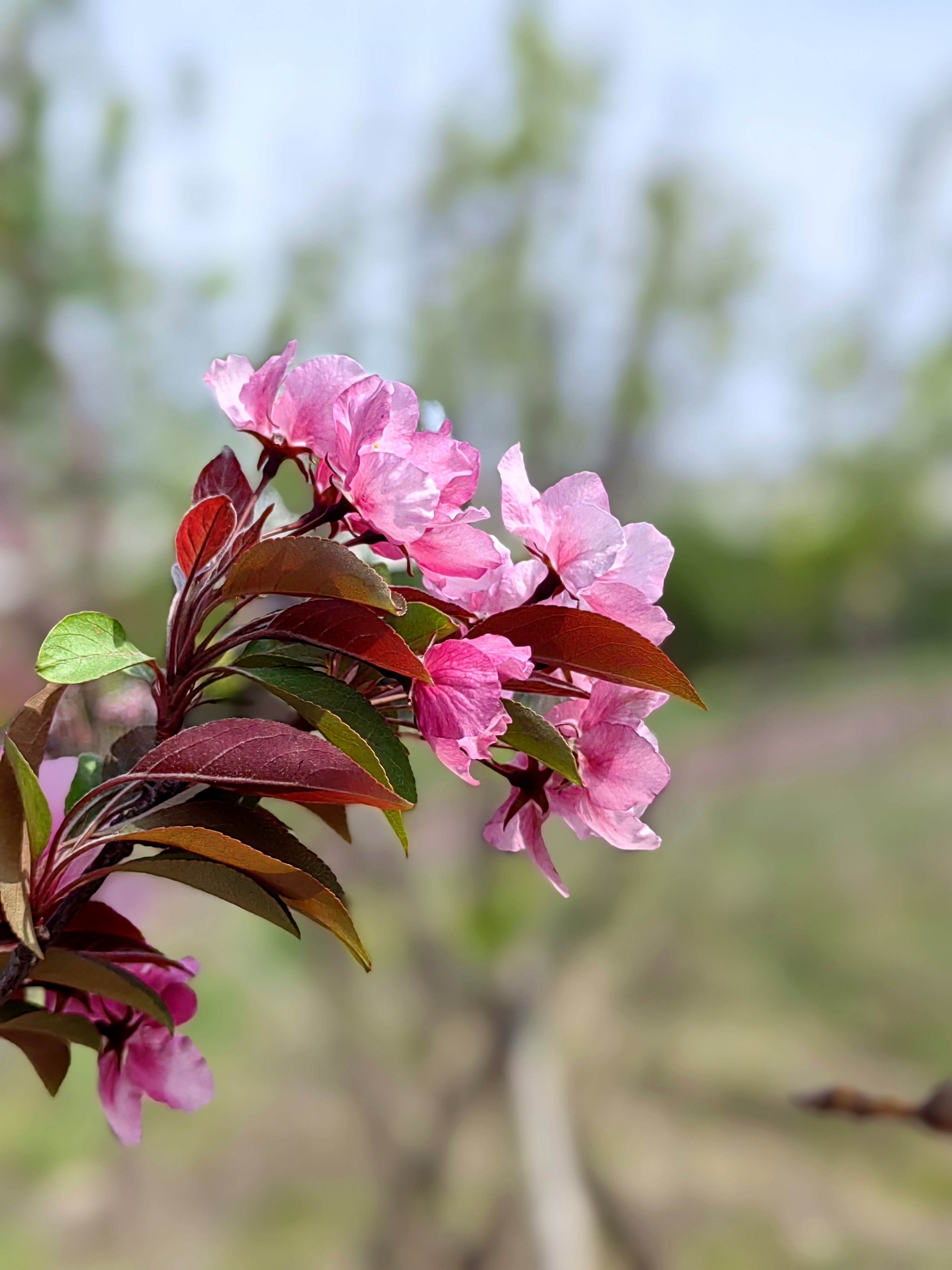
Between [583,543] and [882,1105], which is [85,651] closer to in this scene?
[583,543]

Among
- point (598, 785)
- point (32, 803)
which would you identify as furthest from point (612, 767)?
point (32, 803)

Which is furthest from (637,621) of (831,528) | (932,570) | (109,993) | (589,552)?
(932,570)

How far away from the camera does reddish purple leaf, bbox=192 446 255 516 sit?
225mm

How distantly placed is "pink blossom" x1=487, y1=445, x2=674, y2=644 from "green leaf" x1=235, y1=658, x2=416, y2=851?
0.04m

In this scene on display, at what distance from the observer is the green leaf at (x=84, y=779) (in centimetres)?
21

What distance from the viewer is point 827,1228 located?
2.79m

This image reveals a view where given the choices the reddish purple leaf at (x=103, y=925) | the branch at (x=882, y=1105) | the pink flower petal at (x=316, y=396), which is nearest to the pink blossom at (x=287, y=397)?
the pink flower petal at (x=316, y=396)

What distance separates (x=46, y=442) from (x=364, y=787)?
6.96 ft

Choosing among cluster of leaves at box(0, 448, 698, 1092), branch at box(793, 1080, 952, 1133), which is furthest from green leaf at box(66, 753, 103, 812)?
branch at box(793, 1080, 952, 1133)

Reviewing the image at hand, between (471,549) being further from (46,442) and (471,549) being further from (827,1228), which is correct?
(827,1228)

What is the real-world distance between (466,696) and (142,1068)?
0.12 meters

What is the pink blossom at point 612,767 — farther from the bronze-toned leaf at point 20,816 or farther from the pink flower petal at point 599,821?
the bronze-toned leaf at point 20,816

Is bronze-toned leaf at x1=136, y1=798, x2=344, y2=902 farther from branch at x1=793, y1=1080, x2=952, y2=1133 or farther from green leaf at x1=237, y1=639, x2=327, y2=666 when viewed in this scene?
branch at x1=793, y1=1080, x2=952, y2=1133

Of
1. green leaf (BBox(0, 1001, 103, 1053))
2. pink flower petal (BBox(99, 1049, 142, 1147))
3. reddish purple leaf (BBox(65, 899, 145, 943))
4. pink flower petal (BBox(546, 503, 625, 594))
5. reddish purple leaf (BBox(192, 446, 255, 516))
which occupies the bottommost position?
pink flower petal (BBox(99, 1049, 142, 1147))
